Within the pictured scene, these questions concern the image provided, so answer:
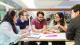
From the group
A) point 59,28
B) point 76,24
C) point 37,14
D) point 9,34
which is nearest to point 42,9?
point 37,14

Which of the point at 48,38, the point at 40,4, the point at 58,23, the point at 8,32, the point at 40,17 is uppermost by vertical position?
the point at 40,4

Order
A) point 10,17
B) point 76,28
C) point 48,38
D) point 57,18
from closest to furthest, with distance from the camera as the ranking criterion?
point 76,28 < point 48,38 < point 10,17 < point 57,18

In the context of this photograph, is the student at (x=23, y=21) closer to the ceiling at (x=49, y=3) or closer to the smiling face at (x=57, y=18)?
the ceiling at (x=49, y=3)

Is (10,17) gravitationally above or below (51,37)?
above

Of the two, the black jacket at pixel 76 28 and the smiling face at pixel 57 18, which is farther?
the smiling face at pixel 57 18

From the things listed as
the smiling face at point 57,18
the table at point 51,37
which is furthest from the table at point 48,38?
the smiling face at point 57,18

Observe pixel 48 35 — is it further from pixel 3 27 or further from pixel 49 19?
pixel 3 27

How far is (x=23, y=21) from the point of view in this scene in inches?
124

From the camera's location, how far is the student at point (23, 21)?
3.14m

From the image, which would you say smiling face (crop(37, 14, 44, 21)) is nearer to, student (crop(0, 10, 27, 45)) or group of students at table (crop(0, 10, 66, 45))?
group of students at table (crop(0, 10, 66, 45))

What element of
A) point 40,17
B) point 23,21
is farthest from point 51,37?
point 23,21

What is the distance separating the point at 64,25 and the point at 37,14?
0.51 metres

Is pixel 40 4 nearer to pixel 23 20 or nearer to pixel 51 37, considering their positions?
pixel 23 20

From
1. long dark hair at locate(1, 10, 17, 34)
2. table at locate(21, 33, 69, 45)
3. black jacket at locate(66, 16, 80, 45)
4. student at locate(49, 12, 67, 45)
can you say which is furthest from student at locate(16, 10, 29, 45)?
black jacket at locate(66, 16, 80, 45)
